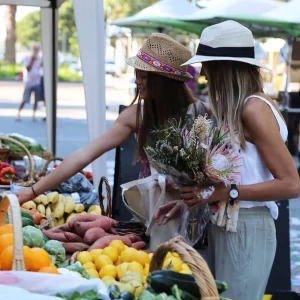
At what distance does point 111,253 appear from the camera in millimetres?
A: 3000

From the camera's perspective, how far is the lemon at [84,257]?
2.96 meters

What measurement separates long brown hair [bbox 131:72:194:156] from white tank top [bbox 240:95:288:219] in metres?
0.59

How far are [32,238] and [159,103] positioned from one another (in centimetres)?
87

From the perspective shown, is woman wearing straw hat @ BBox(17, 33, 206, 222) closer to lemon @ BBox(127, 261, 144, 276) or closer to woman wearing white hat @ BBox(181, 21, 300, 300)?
woman wearing white hat @ BBox(181, 21, 300, 300)

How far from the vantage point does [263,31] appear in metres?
16.7

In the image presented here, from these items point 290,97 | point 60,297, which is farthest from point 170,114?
point 290,97

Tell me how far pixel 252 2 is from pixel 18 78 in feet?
66.0

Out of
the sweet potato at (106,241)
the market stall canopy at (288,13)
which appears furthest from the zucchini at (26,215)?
the market stall canopy at (288,13)

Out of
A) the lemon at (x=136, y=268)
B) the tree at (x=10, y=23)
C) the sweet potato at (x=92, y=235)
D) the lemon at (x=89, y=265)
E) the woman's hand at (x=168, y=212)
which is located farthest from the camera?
the tree at (x=10, y=23)

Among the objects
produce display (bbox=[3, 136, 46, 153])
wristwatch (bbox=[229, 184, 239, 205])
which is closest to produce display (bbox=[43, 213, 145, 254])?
wristwatch (bbox=[229, 184, 239, 205])

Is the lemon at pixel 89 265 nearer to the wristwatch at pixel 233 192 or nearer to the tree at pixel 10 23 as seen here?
the wristwatch at pixel 233 192

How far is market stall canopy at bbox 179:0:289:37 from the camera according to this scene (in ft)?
48.2

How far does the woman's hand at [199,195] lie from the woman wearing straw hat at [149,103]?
573mm

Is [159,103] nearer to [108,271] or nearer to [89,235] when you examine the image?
[89,235]
